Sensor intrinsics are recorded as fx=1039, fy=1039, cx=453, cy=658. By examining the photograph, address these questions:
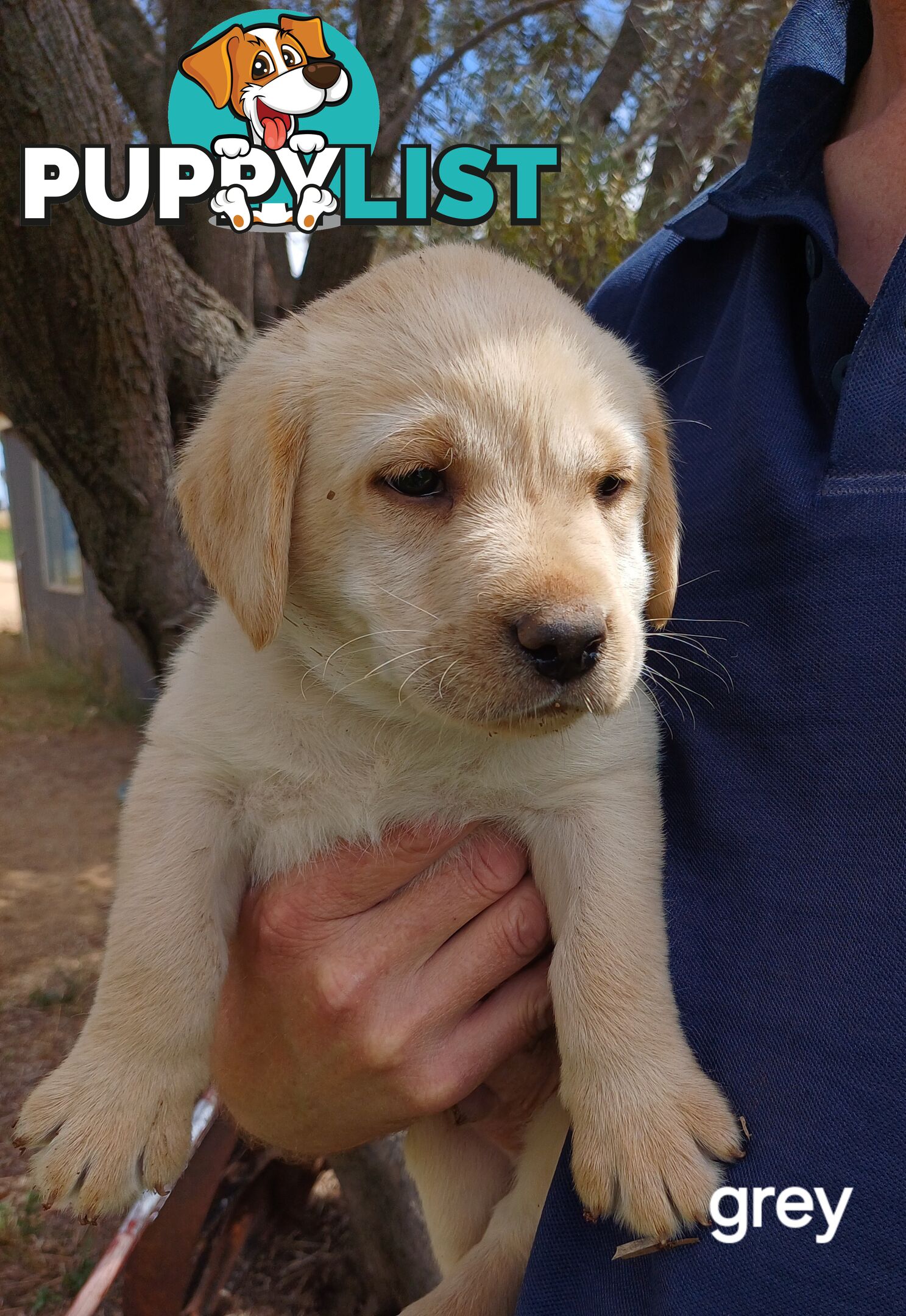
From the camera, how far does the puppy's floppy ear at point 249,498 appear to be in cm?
188

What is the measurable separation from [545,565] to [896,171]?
1123mm

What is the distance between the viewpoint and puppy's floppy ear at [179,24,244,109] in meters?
4.41

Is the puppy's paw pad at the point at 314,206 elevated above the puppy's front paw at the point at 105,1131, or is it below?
above

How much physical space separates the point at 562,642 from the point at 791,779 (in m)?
0.43

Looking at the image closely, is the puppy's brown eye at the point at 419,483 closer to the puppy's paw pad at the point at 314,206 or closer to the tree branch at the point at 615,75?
the puppy's paw pad at the point at 314,206

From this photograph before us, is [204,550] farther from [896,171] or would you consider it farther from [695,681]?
[896,171]

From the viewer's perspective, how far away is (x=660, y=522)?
6.82 feet

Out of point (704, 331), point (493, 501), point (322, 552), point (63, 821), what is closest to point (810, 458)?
point (493, 501)

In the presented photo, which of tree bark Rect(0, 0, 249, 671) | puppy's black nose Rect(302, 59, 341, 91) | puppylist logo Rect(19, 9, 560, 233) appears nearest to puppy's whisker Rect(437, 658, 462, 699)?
tree bark Rect(0, 0, 249, 671)

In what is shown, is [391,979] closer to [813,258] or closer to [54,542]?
[813,258]

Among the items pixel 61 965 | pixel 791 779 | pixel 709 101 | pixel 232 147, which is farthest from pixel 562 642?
pixel 61 965

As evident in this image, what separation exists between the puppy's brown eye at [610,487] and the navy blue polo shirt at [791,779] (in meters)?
0.17

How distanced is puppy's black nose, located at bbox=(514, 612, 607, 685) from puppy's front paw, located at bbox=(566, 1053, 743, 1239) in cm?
69

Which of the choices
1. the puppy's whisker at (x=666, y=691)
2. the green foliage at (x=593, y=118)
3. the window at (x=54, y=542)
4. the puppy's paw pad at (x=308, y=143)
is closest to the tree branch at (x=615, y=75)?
the green foliage at (x=593, y=118)
